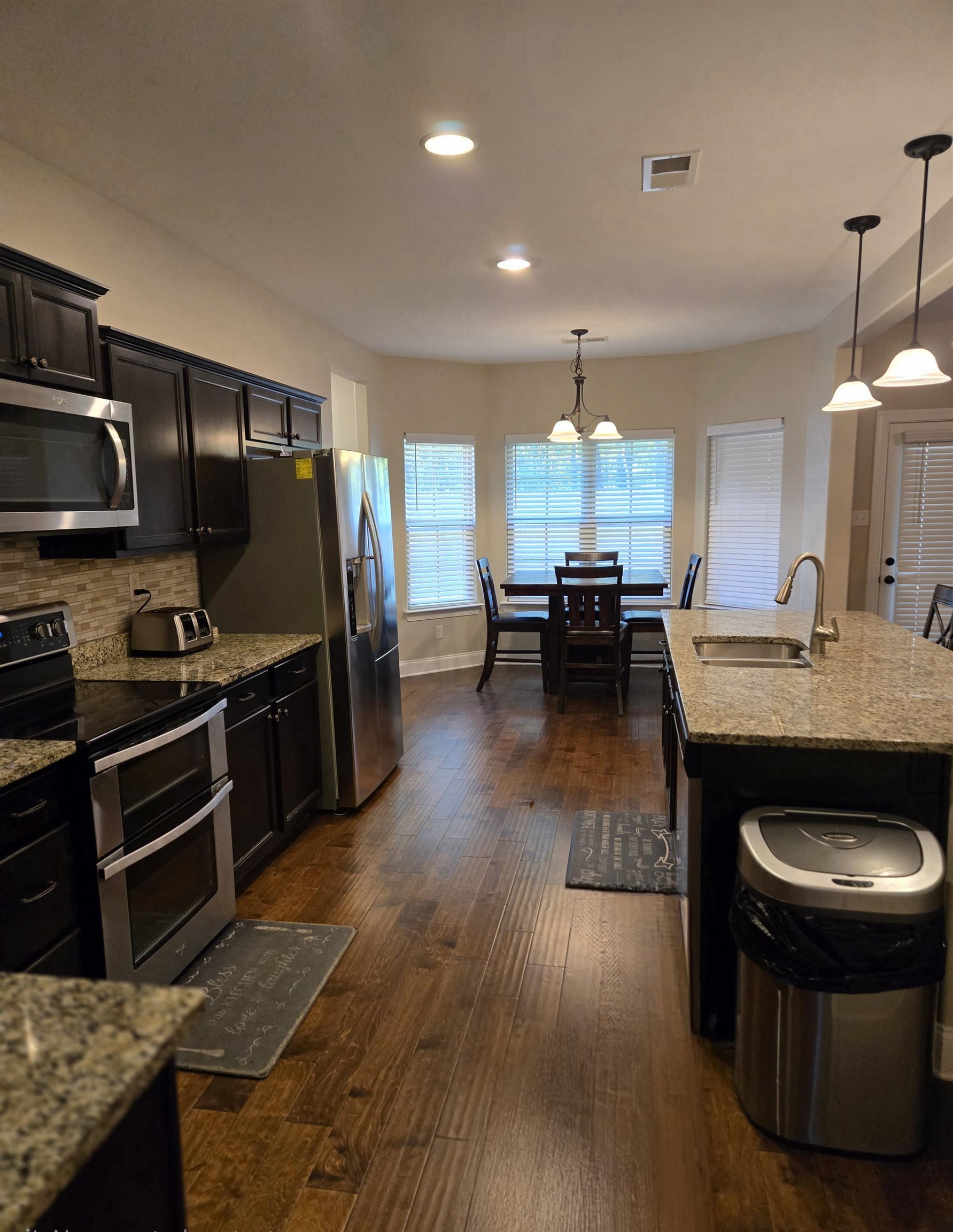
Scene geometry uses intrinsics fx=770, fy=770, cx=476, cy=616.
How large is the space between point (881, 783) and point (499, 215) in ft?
8.34

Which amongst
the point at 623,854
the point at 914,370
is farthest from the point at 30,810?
the point at 914,370

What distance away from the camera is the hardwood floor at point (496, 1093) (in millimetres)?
1557

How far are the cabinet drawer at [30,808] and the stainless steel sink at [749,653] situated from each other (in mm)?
2098

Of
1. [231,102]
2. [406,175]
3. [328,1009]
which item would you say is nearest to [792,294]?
[406,175]

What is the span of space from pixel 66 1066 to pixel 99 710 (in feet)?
5.55

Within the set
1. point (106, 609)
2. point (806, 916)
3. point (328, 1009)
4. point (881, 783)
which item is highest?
point (106, 609)

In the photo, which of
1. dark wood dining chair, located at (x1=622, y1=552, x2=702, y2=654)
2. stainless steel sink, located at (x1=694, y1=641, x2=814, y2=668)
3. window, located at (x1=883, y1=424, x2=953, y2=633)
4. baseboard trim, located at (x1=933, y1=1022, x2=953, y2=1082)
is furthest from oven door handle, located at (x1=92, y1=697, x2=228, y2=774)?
window, located at (x1=883, y1=424, x2=953, y2=633)

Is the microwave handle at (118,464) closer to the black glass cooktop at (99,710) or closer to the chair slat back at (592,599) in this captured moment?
the black glass cooktop at (99,710)

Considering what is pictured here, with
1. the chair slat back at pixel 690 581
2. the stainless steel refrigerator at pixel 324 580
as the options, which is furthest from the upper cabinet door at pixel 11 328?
the chair slat back at pixel 690 581

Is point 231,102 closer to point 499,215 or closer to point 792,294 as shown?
point 499,215

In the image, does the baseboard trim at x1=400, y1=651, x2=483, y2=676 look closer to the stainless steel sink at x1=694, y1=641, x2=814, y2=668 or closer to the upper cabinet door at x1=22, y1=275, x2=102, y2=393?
the stainless steel sink at x1=694, y1=641, x2=814, y2=668

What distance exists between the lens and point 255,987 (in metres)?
2.30

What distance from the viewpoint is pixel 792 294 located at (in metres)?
4.51

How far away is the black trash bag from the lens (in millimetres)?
1573
